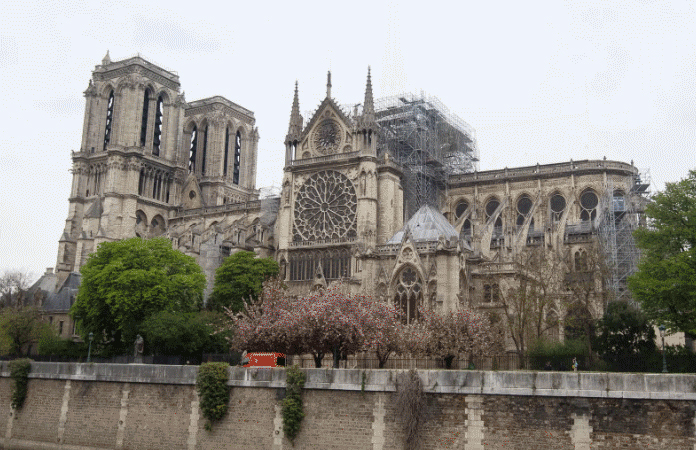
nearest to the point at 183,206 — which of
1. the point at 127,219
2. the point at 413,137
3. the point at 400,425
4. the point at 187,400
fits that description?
the point at 127,219

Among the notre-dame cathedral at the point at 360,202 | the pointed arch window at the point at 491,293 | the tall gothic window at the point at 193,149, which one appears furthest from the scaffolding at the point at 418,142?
the tall gothic window at the point at 193,149

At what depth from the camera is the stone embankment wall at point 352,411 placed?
1927 cm

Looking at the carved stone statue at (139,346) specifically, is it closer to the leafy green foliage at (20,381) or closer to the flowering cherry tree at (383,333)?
the leafy green foliage at (20,381)

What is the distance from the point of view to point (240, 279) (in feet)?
171

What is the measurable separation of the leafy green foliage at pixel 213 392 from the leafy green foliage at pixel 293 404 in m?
2.54

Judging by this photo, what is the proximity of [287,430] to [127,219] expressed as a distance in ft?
162

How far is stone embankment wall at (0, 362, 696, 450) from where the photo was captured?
758 inches

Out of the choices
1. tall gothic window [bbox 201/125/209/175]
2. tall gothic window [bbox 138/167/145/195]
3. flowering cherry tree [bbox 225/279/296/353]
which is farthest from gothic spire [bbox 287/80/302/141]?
tall gothic window [bbox 201/125/209/175]

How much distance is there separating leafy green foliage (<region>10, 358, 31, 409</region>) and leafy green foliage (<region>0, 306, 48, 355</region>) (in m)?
18.9

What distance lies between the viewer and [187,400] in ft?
86.2

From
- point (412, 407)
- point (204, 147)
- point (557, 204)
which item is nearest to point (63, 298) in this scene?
point (204, 147)

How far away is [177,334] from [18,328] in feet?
58.5

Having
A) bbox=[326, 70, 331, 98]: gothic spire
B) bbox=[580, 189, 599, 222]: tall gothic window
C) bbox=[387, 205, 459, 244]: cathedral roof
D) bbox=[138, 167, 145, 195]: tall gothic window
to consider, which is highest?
bbox=[326, 70, 331, 98]: gothic spire

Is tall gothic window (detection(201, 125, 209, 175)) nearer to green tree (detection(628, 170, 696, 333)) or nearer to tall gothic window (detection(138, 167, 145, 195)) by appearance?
tall gothic window (detection(138, 167, 145, 195))
